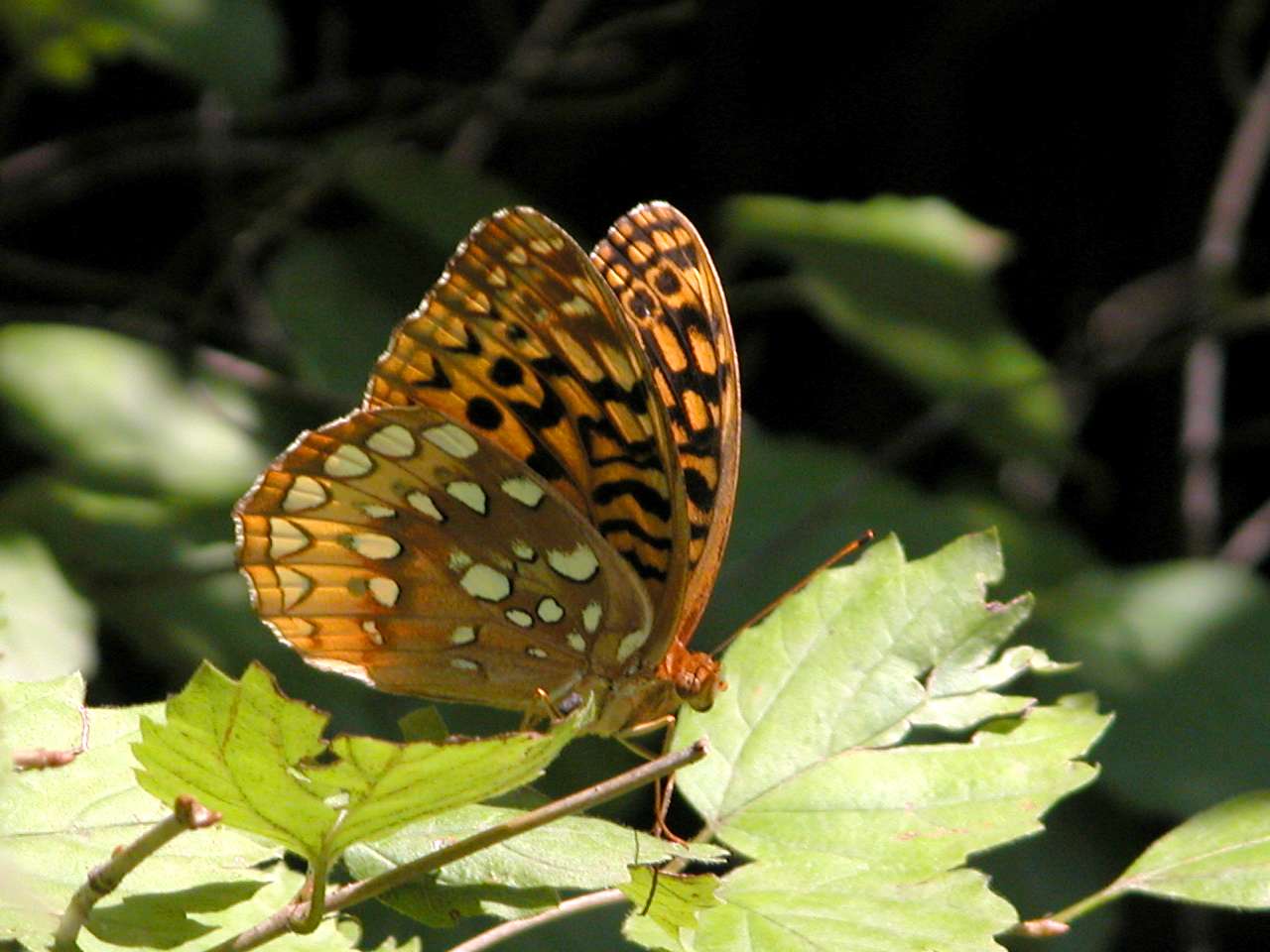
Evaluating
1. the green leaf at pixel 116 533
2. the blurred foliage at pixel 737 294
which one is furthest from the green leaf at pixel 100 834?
the green leaf at pixel 116 533

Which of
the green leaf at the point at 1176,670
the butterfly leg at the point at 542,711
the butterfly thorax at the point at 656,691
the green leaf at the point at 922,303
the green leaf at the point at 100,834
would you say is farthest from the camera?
the green leaf at the point at 922,303

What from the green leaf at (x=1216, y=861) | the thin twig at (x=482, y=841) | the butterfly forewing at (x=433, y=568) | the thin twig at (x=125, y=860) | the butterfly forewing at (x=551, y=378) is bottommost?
the thin twig at (x=125, y=860)

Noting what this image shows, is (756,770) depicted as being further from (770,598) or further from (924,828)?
(770,598)

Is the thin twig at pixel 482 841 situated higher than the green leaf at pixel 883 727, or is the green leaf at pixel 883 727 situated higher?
the green leaf at pixel 883 727

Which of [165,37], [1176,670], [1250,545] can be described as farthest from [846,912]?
[1250,545]

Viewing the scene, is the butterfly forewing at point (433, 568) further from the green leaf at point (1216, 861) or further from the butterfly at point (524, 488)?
the green leaf at point (1216, 861)
